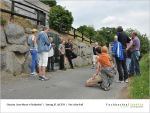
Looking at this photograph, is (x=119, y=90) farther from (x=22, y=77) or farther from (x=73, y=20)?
(x=73, y=20)

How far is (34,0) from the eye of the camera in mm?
27312

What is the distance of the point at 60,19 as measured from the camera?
2572 centimetres

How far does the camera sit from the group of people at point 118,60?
46.2 ft

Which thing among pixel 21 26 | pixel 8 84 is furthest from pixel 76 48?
pixel 8 84

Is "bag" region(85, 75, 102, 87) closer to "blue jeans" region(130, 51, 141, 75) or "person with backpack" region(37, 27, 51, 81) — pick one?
"person with backpack" region(37, 27, 51, 81)

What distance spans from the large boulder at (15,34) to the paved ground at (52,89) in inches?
64.1

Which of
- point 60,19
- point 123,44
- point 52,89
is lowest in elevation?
point 52,89

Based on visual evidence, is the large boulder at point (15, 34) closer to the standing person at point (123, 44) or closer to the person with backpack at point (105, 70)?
the standing person at point (123, 44)

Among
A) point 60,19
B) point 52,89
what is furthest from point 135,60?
point 60,19

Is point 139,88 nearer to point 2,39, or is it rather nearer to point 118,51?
point 118,51

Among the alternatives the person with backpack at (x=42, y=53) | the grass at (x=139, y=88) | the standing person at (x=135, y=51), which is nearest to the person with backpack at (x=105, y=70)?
the grass at (x=139, y=88)

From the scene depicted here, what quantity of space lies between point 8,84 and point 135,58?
500 centimetres

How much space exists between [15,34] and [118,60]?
13.5ft

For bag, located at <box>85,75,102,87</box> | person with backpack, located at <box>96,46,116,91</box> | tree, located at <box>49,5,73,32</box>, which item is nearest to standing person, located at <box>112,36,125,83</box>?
person with backpack, located at <box>96,46,116,91</box>
